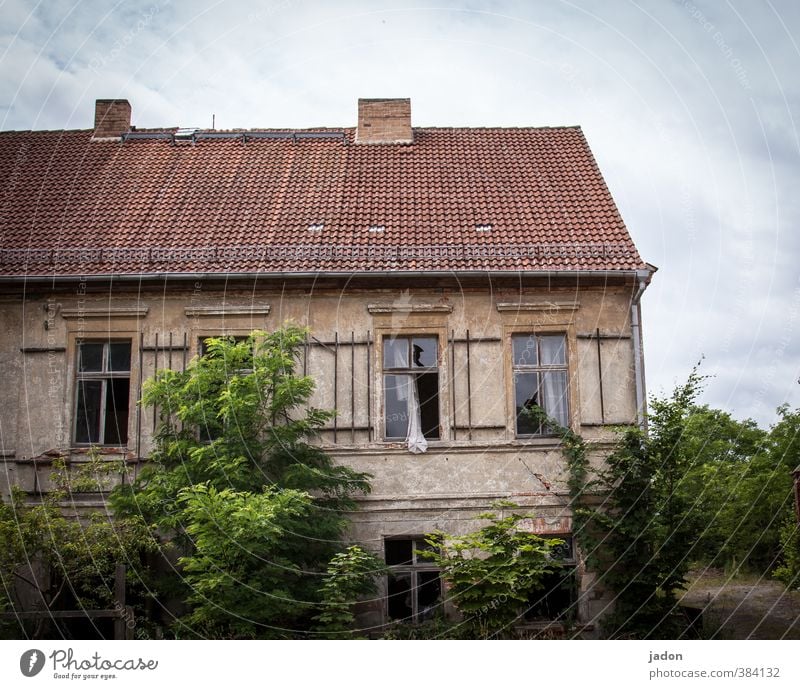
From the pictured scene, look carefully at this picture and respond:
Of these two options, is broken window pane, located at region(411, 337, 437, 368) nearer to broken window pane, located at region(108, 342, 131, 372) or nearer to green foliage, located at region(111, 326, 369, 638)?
green foliage, located at region(111, 326, 369, 638)

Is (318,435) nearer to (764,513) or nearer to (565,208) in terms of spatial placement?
(565,208)

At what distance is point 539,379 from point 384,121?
285 inches

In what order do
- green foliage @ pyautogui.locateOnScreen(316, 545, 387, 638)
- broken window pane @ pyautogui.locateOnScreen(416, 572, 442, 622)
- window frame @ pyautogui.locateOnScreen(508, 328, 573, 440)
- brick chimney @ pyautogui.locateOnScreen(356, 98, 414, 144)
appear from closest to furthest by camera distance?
green foliage @ pyautogui.locateOnScreen(316, 545, 387, 638)
broken window pane @ pyautogui.locateOnScreen(416, 572, 442, 622)
window frame @ pyautogui.locateOnScreen(508, 328, 573, 440)
brick chimney @ pyautogui.locateOnScreen(356, 98, 414, 144)

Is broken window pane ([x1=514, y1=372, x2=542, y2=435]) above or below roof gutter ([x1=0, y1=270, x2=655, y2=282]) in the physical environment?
below

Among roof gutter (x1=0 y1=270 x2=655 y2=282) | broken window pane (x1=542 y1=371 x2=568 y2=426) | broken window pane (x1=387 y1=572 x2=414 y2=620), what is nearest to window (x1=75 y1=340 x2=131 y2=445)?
roof gutter (x1=0 y1=270 x2=655 y2=282)

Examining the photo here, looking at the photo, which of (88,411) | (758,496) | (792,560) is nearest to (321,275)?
(88,411)

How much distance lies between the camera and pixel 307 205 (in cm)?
1697

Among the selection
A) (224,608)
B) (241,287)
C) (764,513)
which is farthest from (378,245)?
(764,513)

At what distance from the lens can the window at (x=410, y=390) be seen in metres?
15.0

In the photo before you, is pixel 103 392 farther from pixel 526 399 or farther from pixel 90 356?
pixel 526 399

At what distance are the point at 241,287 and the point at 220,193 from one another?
9.64 feet

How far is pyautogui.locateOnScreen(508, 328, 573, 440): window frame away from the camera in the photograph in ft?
48.9

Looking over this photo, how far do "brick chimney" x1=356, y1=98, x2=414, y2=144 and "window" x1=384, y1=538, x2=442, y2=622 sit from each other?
8.75m

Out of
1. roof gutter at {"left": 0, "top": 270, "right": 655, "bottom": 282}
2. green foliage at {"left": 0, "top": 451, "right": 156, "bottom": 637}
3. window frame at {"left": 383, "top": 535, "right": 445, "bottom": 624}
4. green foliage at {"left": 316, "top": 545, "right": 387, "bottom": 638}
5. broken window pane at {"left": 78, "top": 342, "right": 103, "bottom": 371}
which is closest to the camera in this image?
green foliage at {"left": 0, "top": 451, "right": 156, "bottom": 637}
